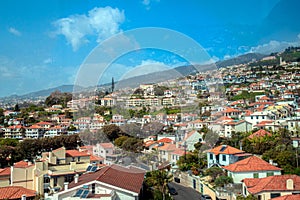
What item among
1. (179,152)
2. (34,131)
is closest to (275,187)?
(179,152)

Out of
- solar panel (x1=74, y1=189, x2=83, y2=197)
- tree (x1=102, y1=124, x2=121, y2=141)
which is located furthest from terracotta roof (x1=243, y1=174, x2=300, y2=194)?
tree (x1=102, y1=124, x2=121, y2=141)

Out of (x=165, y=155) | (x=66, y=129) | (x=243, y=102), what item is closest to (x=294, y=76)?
(x=243, y=102)

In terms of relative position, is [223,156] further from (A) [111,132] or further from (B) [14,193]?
(B) [14,193]

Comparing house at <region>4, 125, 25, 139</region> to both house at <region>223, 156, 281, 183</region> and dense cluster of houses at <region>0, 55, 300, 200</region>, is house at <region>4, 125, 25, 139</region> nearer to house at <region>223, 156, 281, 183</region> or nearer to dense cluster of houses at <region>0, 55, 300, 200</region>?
dense cluster of houses at <region>0, 55, 300, 200</region>

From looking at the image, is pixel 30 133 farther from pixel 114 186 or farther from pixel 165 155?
pixel 114 186

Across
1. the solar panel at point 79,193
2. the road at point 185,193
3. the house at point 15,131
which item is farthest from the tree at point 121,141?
the house at point 15,131
